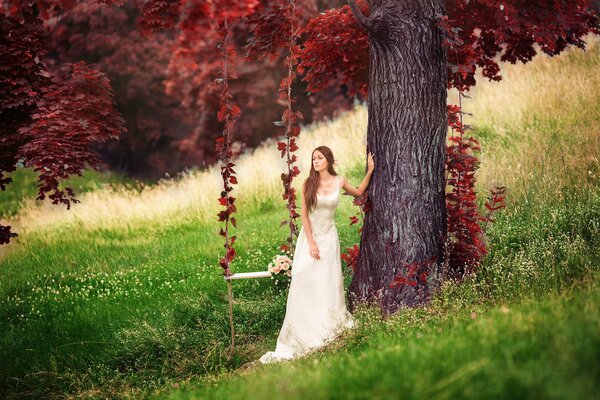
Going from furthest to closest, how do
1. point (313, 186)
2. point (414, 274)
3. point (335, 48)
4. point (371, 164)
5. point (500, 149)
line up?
point (500, 149)
point (335, 48)
point (313, 186)
point (371, 164)
point (414, 274)

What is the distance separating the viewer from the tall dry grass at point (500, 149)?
9.10m

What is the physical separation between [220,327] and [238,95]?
13.2m

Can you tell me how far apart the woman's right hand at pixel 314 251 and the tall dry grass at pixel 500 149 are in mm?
3639

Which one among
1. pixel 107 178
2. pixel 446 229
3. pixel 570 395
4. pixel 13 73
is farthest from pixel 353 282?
pixel 107 178

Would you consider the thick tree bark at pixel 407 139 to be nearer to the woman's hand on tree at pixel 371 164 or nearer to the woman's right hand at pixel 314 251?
the woman's hand on tree at pixel 371 164

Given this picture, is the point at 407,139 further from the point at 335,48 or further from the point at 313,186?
the point at 335,48

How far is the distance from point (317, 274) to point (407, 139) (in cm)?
164

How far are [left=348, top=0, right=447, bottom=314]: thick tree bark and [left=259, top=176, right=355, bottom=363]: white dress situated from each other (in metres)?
0.42

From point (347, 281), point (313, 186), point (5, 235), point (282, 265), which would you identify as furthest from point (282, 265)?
point (5, 235)

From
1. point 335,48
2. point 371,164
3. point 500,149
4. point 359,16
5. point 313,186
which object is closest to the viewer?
point 359,16

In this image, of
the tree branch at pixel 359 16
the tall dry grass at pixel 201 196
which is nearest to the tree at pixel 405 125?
the tree branch at pixel 359 16

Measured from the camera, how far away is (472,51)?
6.75m

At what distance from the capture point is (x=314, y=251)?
6207 millimetres

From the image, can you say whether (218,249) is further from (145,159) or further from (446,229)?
(145,159)
